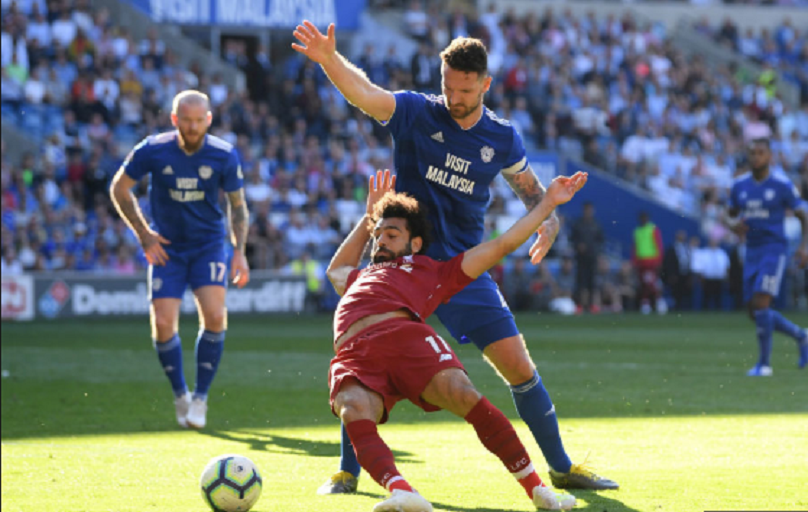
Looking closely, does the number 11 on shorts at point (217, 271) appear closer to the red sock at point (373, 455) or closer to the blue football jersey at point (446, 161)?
the blue football jersey at point (446, 161)

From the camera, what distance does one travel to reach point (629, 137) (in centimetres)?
3120

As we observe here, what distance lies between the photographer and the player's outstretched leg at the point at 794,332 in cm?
1341

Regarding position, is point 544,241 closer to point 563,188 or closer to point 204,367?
point 563,188

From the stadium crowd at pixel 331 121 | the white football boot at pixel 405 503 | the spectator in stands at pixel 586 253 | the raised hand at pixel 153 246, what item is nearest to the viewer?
the white football boot at pixel 405 503

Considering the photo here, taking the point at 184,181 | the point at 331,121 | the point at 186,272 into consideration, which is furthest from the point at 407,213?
the point at 331,121

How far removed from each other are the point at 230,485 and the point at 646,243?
20936 millimetres

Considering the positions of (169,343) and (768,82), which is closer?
(169,343)

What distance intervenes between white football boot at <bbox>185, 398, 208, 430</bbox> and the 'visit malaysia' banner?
21.0m

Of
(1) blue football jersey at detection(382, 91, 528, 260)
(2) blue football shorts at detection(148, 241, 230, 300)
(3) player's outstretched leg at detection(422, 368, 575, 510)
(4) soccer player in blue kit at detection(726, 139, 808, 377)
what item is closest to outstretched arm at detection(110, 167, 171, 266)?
(2) blue football shorts at detection(148, 241, 230, 300)

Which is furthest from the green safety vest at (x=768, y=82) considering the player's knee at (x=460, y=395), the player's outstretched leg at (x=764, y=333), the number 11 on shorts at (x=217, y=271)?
the player's knee at (x=460, y=395)

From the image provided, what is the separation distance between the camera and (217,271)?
9875 millimetres

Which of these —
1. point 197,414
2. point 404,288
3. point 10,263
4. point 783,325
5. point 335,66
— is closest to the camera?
point 404,288

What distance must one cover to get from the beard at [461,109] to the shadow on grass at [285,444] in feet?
7.17

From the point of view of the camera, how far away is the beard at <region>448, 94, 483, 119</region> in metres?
6.27
